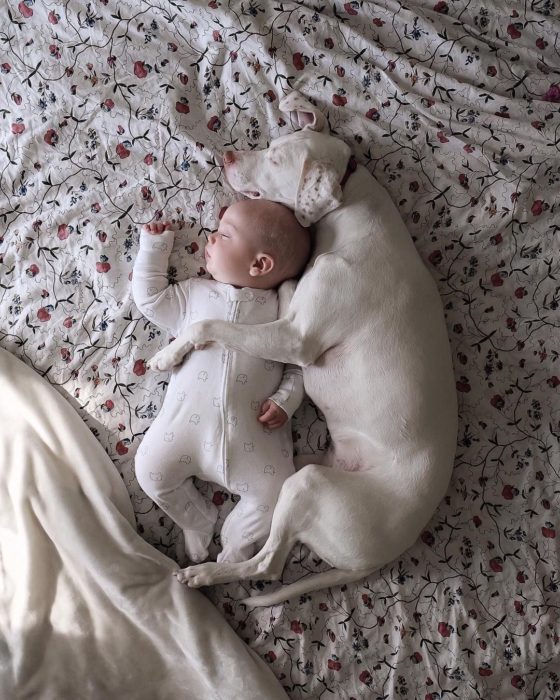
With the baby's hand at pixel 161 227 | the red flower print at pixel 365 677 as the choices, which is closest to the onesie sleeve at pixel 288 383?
the baby's hand at pixel 161 227

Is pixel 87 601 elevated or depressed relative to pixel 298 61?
depressed

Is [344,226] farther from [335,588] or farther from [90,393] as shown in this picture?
[335,588]

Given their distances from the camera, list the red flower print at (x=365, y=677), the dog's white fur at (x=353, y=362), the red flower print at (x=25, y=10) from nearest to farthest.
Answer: the dog's white fur at (x=353, y=362) < the red flower print at (x=365, y=677) < the red flower print at (x=25, y=10)

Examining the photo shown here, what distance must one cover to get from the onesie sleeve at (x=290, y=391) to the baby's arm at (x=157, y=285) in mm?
320

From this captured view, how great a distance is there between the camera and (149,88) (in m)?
1.70

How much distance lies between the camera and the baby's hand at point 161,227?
5.41 ft

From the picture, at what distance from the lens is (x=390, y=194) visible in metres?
1.69

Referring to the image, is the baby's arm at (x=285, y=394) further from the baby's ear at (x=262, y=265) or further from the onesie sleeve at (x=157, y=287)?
the onesie sleeve at (x=157, y=287)

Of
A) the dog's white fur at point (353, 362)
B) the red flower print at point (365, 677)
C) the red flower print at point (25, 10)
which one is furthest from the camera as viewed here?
the red flower print at point (25, 10)

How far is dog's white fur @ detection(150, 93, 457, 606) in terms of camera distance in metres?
1.49

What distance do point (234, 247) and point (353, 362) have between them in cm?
42

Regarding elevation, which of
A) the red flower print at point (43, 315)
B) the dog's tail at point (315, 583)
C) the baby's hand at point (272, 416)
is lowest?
the dog's tail at point (315, 583)

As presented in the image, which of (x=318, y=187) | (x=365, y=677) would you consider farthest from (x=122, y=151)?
(x=365, y=677)

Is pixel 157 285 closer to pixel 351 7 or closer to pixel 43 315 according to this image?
pixel 43 315
